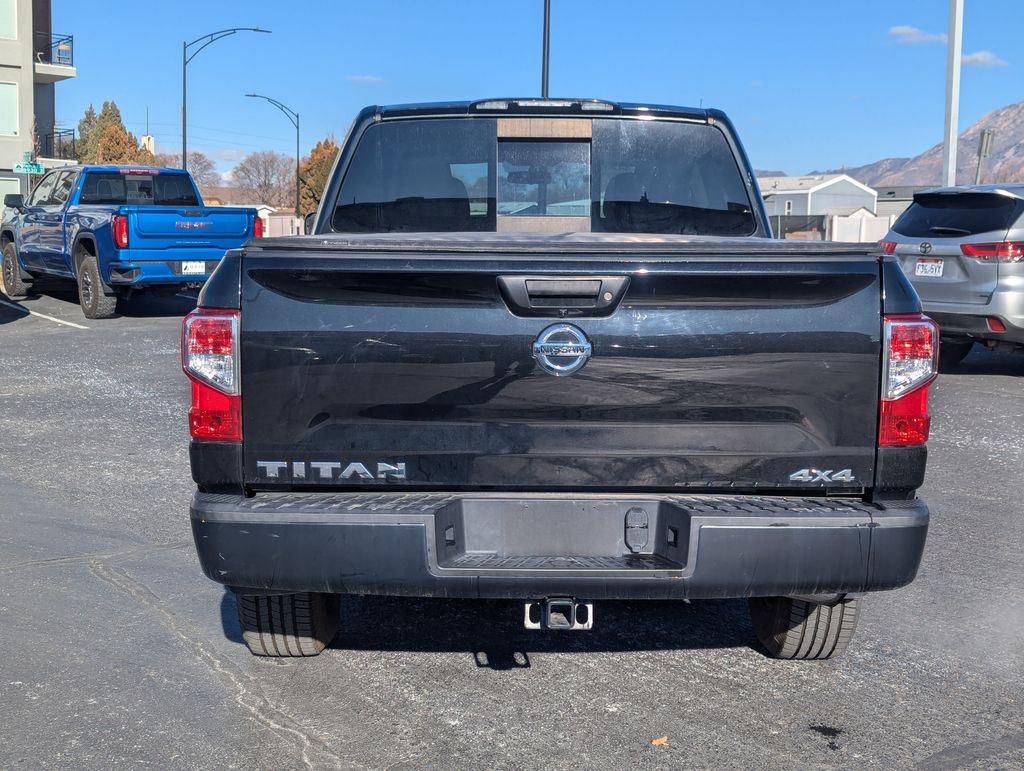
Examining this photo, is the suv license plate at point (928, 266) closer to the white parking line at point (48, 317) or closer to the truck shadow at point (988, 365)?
the truck shadow at point (988, 365)

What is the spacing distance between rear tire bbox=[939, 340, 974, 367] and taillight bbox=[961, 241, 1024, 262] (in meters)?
1.65

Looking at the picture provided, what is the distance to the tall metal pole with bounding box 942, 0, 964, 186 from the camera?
19.5m

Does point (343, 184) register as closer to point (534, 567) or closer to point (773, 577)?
point (534, 567)

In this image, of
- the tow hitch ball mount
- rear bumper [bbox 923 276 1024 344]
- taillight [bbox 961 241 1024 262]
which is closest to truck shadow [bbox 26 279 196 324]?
rear bumper [bbox 923 276 1024 344]

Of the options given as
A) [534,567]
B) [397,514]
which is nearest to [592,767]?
[534,567]

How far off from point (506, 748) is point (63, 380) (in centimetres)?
876

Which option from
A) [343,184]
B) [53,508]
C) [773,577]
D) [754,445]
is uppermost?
[343,184]

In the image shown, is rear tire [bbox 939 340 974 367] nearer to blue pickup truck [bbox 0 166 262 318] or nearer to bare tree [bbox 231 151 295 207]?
blue pickup truck [bbox 0 166 262 318]

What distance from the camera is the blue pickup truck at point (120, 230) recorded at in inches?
612

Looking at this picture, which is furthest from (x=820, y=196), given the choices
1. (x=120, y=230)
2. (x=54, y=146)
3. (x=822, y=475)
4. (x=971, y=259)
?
(x=822, y=475)

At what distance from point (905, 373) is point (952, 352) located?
9743mm

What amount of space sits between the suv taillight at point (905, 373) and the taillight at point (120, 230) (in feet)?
44.9

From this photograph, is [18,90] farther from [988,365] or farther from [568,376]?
[568,376]

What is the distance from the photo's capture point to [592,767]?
3.37 metres
